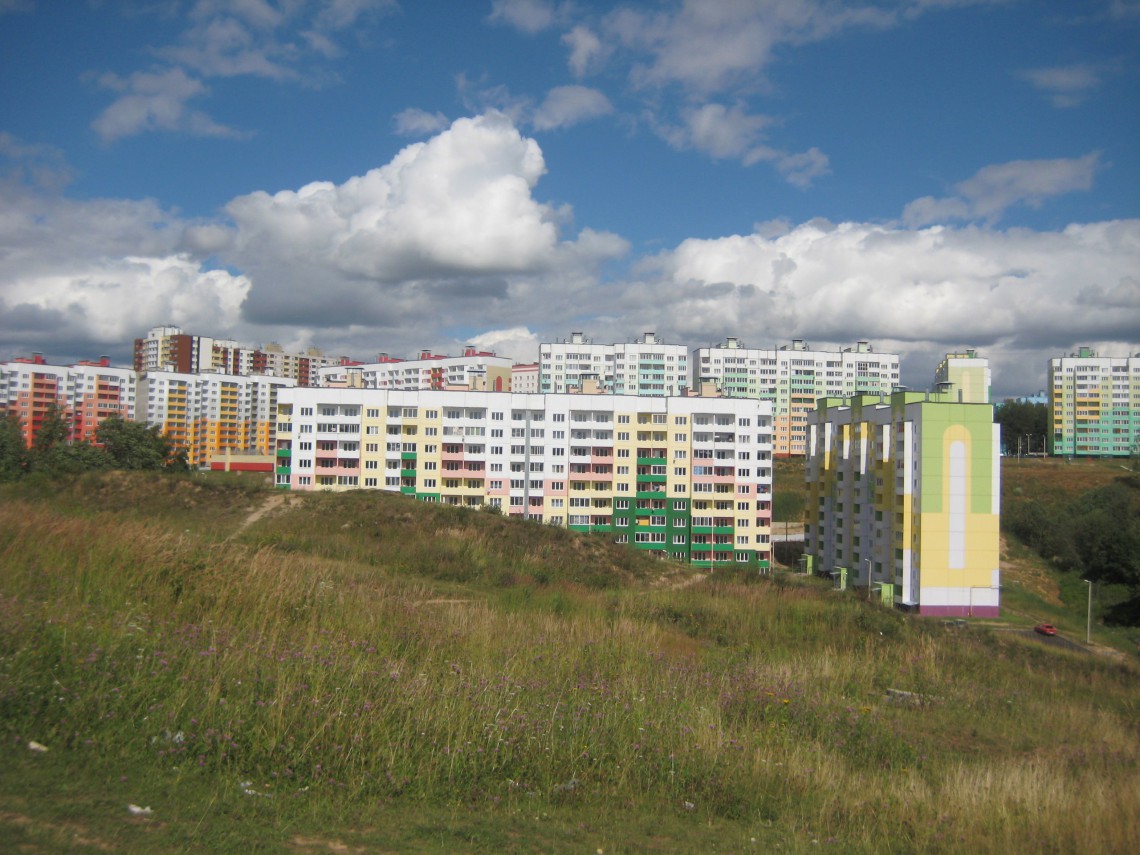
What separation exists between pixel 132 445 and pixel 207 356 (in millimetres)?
82108

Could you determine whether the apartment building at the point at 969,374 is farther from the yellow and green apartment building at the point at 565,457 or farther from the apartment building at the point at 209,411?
the apartment building at the point at 209,411

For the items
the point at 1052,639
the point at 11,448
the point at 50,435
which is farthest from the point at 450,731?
the point at 50,435

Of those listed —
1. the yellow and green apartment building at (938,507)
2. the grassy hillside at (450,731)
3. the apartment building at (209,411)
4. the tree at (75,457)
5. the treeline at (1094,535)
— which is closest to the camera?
the grassy hillside at (450,731)

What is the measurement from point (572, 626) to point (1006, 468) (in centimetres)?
8608

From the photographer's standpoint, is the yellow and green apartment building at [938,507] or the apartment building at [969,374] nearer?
the yellow and green apartment building at [938,507]

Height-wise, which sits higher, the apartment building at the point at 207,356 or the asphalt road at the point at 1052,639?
the apartment building at the point at 207,356

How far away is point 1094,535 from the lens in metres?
52.1

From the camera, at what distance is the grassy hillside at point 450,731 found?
465 cm

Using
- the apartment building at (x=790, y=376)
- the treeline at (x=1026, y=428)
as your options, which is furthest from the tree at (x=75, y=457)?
the treeline at (x=1026, y=428)

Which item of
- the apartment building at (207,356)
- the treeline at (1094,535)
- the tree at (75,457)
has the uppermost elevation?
the apartment building at (207,356)

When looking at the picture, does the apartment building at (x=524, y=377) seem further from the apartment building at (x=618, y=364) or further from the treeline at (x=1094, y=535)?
the treeline at (x=1094, y=535)

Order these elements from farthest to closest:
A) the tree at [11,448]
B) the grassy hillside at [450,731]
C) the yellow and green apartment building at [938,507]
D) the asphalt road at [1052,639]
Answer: the tree at [11,448] < the yellow and green apartment building at [938,507] < the asphalt road at [1052,639] < the grassy hillside at [450,731]

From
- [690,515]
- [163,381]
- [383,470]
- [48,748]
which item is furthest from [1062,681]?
[163,381]

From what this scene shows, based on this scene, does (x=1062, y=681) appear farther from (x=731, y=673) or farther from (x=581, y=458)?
(x=581, y=458)
